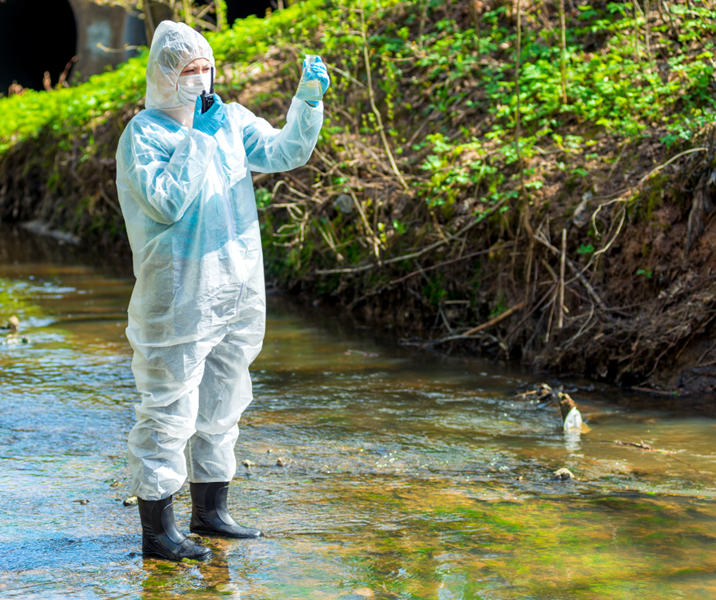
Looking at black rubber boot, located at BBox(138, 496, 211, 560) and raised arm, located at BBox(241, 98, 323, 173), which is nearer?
black rubber boot, located at BBox(138, 496, 211, 560)

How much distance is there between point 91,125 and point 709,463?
1071cm

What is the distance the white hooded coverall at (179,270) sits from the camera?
282 cm

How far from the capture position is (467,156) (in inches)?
274

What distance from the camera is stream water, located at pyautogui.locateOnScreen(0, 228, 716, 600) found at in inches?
107

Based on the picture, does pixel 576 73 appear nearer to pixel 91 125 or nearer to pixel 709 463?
pixel 709 463

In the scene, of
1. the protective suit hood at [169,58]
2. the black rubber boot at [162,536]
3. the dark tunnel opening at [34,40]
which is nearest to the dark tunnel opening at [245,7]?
the dark tunnel opening at [34,40]

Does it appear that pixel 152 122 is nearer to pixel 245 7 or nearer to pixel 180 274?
pixel 180 274

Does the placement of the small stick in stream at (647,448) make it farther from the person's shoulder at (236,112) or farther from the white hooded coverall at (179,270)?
the person's shoulder at (236,112)

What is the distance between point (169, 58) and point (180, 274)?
77cm

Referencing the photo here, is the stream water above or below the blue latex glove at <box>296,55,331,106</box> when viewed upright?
below

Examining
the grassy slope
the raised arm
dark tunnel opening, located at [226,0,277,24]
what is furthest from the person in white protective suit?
dark tunnel opening, located at [226,0,277,24]

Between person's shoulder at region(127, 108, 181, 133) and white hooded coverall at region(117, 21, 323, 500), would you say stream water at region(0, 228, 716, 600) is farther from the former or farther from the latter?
person's shoulder at region(127, 108, 181, 133)

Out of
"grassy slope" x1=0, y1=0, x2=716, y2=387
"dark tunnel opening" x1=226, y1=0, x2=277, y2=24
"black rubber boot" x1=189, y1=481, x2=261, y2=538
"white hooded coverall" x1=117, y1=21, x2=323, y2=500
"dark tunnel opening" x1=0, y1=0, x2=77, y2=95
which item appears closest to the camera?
"white hooded coverall" x1=117, y1=21, x2=323, y2=500

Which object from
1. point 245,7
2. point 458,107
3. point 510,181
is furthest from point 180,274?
point 245,7
